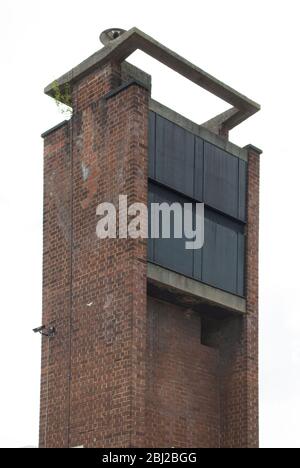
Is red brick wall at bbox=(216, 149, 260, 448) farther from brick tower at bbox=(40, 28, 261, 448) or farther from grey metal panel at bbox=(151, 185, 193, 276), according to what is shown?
grey metal panel at bbox=(151, 185, 193, 276)

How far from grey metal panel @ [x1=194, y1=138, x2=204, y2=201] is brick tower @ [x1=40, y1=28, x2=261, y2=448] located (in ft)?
0.12

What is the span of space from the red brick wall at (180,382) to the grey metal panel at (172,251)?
98 centimetres

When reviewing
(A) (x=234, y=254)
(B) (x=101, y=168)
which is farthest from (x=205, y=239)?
(B) (x=101, y=168)

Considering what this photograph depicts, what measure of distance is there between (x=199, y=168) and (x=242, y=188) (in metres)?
1.70

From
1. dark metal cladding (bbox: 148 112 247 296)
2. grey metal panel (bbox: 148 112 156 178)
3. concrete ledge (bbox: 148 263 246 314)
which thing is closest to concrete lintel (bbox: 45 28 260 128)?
dark metal cladding (bbox: 148 112 247 296)

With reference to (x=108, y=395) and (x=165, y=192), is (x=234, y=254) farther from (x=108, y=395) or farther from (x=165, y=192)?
(x=108, y=395)

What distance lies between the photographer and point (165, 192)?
29922mm

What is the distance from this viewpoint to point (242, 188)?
3206 cm

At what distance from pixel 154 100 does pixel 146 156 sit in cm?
163

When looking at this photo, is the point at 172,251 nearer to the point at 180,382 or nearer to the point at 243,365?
the point at 180,382

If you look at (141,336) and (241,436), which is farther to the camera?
(241,436)

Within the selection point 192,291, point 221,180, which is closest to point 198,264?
point 192,291

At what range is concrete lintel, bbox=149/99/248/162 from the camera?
99.3ft

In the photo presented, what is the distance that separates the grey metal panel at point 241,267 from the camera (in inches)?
1232
